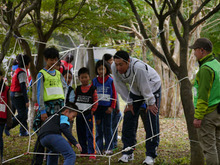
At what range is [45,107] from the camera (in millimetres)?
3904

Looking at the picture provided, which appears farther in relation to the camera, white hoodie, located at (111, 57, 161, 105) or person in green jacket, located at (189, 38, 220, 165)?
white hoodie, located at (111, 57, 161, 105)

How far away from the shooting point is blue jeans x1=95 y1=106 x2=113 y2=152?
15.7ft

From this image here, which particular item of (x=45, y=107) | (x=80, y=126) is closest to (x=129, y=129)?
(x=80, y=126)

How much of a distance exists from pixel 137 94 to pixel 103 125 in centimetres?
107

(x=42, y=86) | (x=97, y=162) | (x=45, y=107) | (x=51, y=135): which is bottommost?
(x=97, y=162)

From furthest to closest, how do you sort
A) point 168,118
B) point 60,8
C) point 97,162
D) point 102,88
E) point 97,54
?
point 168,118 → point 97,54 → point 60,8 → point 102,88 → point 97,162

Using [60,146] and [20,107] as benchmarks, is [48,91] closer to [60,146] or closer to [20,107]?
[60,146]

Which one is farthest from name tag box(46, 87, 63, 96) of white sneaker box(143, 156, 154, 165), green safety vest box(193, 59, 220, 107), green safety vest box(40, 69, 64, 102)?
green safety vest box(193, 59, 220, 107)

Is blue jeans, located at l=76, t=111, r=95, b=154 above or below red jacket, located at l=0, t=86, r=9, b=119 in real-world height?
below

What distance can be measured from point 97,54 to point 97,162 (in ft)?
8.59

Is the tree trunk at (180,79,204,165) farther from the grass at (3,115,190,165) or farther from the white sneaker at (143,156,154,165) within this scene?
the white sneaker at (143,156,154,165)

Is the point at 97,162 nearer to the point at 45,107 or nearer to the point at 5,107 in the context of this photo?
the point at 45,107

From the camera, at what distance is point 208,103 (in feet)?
10.6

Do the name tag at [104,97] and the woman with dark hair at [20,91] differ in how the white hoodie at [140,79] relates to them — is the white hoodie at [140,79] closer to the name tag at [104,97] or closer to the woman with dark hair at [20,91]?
the name tag at [104,97]
